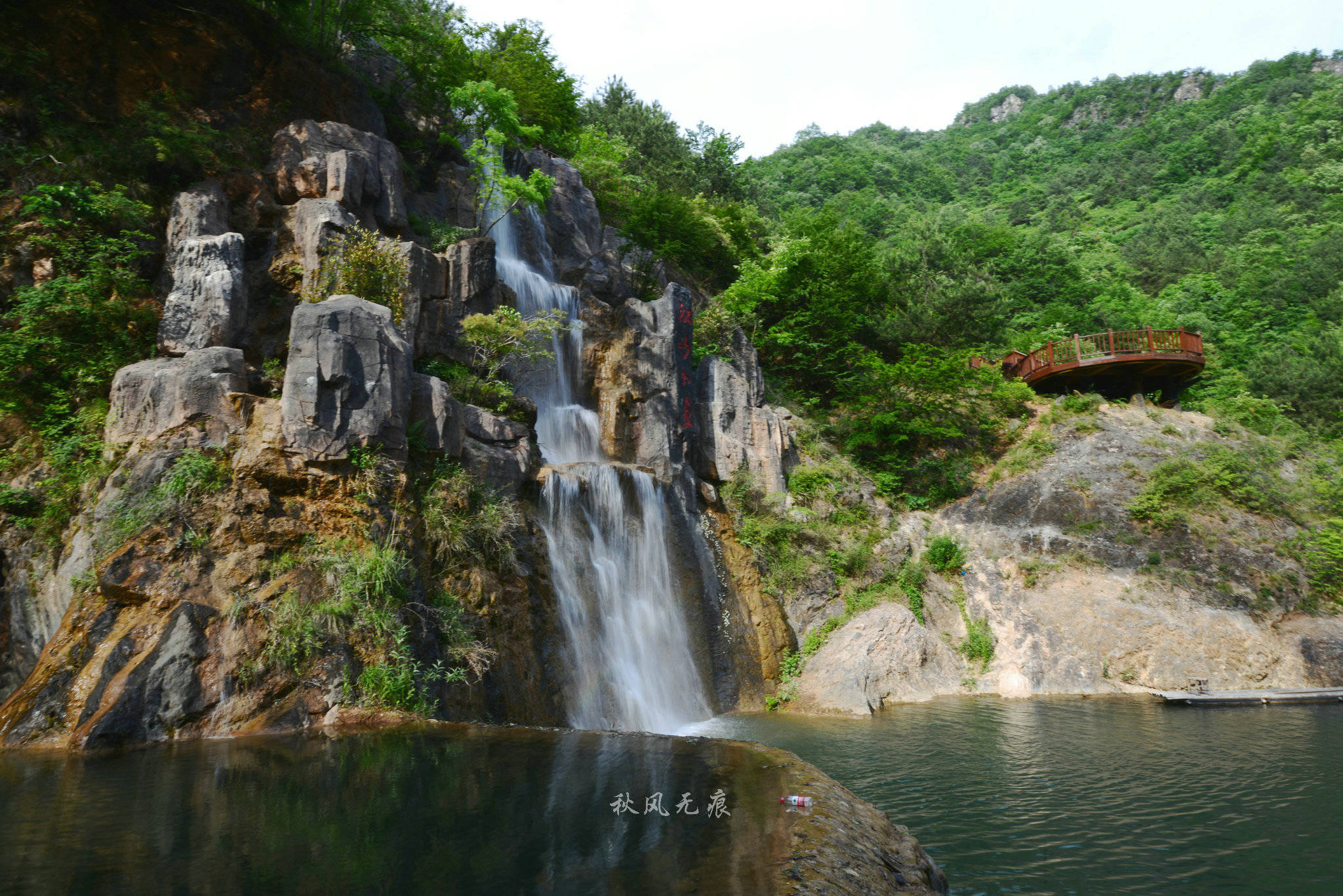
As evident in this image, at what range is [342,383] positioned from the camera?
10.0 metres

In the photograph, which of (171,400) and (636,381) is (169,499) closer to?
(171,400)

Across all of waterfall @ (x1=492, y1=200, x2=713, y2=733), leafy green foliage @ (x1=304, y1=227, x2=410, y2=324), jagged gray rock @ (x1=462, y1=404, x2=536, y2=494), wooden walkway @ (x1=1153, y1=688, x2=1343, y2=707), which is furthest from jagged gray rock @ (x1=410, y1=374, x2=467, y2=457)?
wooden walkway @ (x1=1153, y1=688, x2=1343, y2=707)

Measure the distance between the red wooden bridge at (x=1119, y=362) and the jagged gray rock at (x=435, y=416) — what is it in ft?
68.6

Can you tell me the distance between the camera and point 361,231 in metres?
13.0

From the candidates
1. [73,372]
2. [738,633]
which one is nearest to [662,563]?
[738,633]

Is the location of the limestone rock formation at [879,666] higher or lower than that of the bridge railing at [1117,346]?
lower

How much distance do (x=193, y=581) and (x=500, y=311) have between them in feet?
26.1

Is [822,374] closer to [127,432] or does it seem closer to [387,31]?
[387,31]

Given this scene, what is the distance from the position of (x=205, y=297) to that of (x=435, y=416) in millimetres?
4155

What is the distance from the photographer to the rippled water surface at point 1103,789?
6535mm

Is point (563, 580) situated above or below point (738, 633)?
above

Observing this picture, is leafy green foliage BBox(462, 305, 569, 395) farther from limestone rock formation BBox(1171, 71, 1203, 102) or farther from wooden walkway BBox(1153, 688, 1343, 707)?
limestone rock formation BBox(1171, 71, 1203, 102)

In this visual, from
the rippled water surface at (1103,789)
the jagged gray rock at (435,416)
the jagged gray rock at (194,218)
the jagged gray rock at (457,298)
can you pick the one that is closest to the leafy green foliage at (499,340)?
the jagged gray rock at (457,298)

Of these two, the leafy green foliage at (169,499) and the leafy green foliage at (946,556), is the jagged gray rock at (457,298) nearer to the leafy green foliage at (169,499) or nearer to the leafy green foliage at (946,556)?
the leafy green foliage at (169,499)
